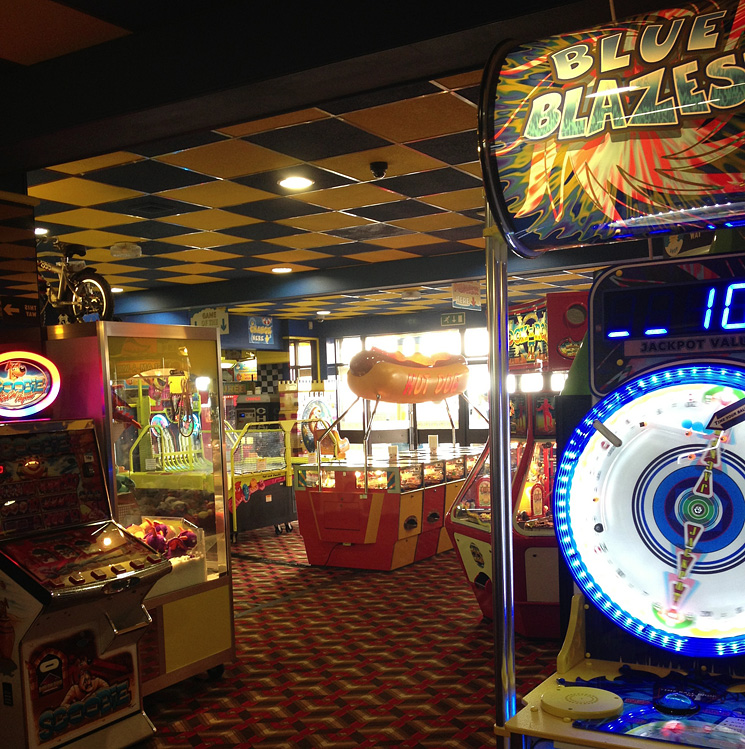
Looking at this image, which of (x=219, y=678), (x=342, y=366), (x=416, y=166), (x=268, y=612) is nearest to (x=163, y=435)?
(x=219, y=678)

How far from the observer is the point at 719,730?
3.12 ft

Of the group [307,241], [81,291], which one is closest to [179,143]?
[81,291]

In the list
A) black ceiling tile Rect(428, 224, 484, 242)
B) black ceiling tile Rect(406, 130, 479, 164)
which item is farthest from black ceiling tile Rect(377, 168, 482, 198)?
black ceiling tile Rect(428, 224, 484, 242)

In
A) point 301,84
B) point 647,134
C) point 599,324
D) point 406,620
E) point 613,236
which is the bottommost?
point 406,620

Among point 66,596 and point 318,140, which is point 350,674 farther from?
point 318,140

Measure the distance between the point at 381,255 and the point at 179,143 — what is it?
3.78 metres

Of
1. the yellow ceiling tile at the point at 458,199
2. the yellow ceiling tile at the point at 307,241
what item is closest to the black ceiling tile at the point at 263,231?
the yellow ceiling tile at the point at 307,241

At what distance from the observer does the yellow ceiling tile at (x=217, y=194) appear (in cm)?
499

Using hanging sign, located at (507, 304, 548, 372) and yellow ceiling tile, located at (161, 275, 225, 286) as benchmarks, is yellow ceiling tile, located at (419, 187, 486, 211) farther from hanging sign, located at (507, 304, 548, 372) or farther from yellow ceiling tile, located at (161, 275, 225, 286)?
yellow ceiling tile, located at (161, 275, 225, 286)

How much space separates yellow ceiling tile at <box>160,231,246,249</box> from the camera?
6.41m

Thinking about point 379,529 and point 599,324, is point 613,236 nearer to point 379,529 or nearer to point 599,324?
point 599,324

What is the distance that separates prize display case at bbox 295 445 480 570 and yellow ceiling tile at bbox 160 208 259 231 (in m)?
2.04

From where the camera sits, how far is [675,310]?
112 centimetres

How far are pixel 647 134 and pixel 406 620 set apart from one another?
410 cm
